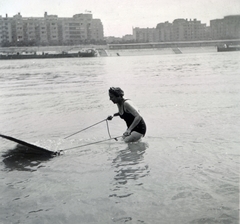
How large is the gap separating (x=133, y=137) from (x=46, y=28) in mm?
145854

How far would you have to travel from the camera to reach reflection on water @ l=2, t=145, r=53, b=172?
640 cm

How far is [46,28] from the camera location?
145625 millimetres

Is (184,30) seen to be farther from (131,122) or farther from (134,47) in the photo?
(131,122)

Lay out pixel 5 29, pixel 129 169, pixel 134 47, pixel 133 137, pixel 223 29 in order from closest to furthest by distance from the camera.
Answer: pixel 129 169, pixel 133 137, pixel 134 47, pixel 223 29, pixel 5 29

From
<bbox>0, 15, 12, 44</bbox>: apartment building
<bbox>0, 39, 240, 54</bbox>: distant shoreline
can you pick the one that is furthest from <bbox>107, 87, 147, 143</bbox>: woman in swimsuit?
<bbox>0, 15, 12, 44</bbox>: apartment building

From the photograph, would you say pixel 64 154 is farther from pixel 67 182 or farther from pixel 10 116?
pixel 10 116

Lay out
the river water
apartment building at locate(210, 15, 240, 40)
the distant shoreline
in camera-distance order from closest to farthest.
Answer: the river water < the distant shoreline < apartment building at locate(210, 15, 240, 40)

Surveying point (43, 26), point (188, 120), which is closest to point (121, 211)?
point (188, 120)

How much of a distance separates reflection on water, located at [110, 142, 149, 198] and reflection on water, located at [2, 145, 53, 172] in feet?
4.80

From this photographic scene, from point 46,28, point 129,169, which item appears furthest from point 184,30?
point 129,169

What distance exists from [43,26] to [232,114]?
14282 centimetres

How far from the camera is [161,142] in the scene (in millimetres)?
7953

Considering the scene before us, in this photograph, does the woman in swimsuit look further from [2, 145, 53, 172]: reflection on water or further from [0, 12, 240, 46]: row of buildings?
[0, 12, 240, 46]: row of buildings

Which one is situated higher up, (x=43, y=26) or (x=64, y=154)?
(x=43, y=26)
